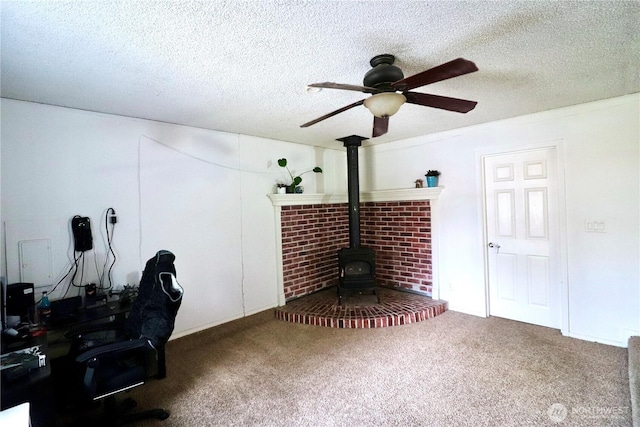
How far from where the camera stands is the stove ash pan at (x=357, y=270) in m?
3.76

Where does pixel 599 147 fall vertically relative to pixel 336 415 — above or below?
above

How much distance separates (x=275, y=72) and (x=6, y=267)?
243 centimetres

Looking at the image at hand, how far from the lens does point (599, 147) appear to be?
281 cm

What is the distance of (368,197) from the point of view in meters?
4.71

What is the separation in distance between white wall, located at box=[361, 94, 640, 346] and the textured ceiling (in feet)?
1.12

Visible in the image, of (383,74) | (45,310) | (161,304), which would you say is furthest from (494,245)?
(45,310)

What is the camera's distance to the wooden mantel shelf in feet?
12.9

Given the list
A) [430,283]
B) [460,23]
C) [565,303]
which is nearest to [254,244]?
[430,283]

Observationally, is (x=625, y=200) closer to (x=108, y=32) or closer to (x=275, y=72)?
(x=275, y=72)

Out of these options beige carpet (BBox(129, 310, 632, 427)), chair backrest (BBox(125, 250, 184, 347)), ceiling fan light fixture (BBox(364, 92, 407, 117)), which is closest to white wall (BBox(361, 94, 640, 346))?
beige carpet (BBox(129, 310, 632, 427))

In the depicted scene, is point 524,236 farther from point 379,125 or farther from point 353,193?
point 379,125

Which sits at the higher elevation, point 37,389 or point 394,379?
point 37,389

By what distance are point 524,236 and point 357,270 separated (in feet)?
6.40

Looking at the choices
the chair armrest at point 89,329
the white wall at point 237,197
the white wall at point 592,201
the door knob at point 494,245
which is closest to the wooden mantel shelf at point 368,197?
the white wall at point 237,197
